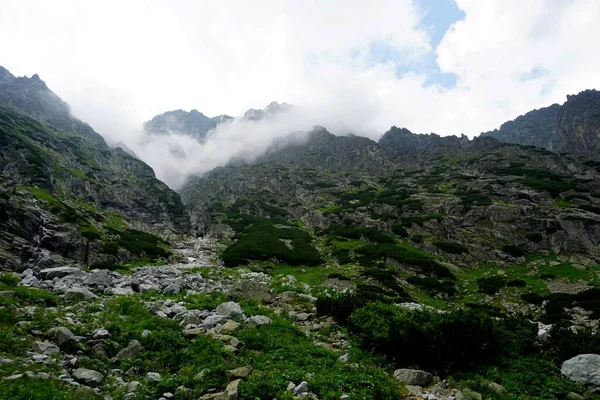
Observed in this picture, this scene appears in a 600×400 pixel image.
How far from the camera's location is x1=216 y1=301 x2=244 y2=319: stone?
1602cm

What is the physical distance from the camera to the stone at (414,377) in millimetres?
10984

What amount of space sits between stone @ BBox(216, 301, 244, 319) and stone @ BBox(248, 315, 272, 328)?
2.33ft

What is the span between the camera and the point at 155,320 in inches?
561

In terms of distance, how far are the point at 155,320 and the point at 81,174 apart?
137 m

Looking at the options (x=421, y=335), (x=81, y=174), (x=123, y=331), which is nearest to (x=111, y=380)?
(x=123, y=331)

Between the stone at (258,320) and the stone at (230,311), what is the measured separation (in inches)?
27.9

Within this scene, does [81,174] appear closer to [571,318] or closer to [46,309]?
[46,309]

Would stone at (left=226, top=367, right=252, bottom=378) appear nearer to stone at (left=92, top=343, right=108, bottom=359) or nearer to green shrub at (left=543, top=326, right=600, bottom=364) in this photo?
stone at (left=92, top=343, right=108, bottom=359)

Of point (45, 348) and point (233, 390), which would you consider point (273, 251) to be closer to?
point (45, 348)

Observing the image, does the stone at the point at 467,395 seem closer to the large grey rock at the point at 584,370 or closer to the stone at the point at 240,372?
the large grey rock at the point at 584,370

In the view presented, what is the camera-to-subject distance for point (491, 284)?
46406 mm

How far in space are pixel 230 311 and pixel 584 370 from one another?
13032mm

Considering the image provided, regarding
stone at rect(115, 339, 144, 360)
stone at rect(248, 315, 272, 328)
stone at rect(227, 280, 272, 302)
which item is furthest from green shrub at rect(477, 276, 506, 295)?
stone at rect(115, 339, 144, 360)

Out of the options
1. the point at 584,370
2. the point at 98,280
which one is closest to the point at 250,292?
the point at 98,280
